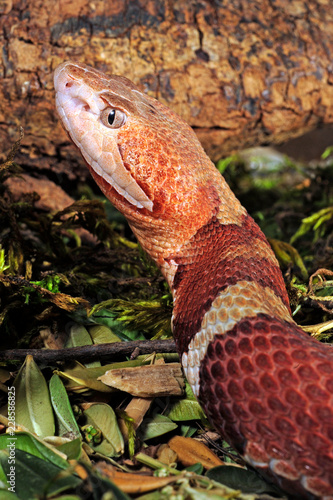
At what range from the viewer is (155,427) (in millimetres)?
2213

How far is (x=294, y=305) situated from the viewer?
2.79 meters

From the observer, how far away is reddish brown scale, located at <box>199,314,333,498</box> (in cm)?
168

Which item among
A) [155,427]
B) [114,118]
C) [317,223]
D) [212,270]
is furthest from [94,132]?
[317,223]

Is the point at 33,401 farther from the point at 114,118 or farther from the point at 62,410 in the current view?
the point at 114,118

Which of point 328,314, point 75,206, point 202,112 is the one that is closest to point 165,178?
point 75,206

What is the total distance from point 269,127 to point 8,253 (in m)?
2.48

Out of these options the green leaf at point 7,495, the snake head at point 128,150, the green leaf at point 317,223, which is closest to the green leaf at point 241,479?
the green leaf at point 7,495

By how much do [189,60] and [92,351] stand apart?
2.53 m

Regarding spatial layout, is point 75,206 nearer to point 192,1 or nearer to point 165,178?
point 165,178

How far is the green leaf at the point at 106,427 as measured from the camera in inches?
80.4

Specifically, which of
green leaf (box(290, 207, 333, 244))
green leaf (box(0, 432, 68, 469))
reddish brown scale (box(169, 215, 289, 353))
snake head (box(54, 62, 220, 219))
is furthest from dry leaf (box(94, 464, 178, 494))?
green leaf (box(290, 207, 333, 244))

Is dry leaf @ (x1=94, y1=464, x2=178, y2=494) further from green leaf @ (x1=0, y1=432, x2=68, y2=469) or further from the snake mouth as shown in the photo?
the snake mouth

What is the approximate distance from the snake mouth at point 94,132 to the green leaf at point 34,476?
1.35 m

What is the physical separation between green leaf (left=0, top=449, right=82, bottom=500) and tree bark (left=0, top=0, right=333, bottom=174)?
2.61m
